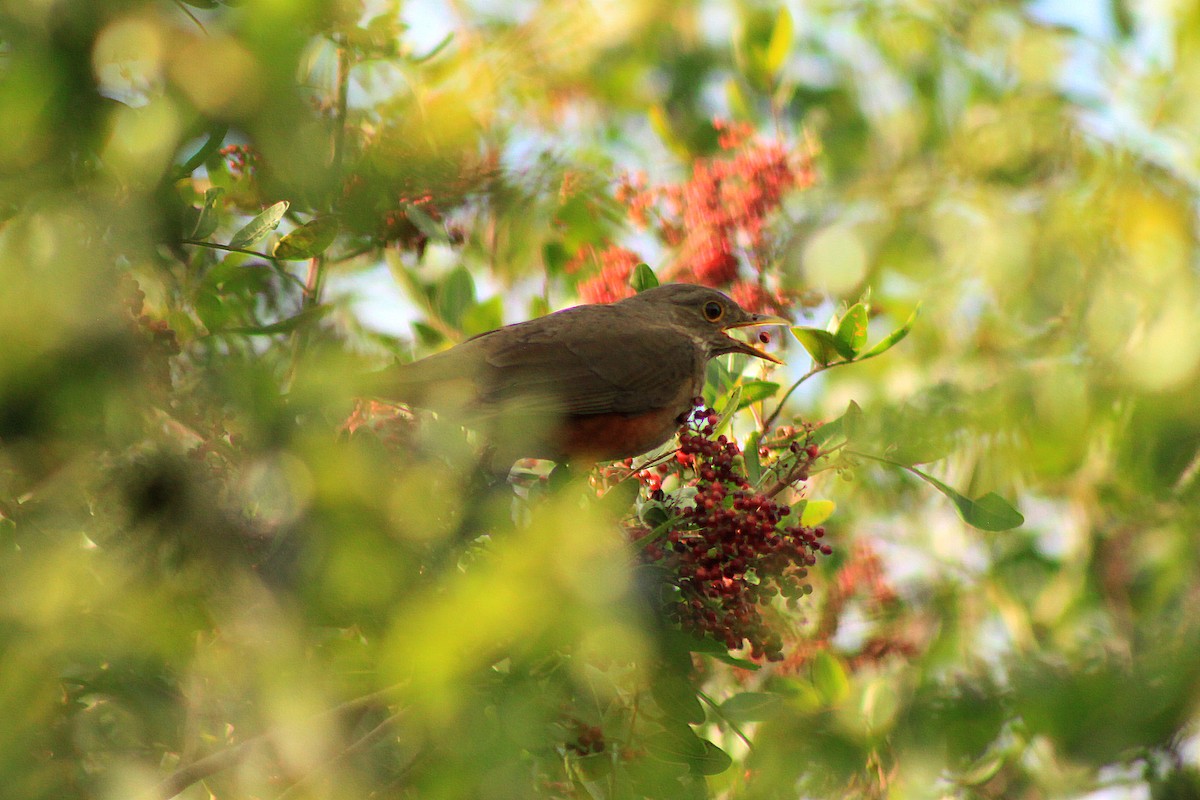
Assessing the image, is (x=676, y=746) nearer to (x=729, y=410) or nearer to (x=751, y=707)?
(x=751, y=707)

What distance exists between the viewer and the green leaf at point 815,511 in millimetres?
3072

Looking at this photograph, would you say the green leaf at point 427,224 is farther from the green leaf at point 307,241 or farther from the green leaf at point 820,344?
the green leaf at point 820,344

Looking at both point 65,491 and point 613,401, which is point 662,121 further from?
point 65,491

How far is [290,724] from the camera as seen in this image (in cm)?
125

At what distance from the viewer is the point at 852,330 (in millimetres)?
2750

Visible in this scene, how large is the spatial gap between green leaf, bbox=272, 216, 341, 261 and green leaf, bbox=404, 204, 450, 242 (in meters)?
0.63

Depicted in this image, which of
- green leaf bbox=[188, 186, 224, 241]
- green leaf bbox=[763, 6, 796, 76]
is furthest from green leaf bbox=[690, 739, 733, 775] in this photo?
green leaf bbox=[763, 6, 796, 76]

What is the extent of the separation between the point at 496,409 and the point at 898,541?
305 centimetres

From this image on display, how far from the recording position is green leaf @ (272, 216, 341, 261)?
66.0 inches

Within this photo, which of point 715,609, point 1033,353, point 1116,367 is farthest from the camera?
point 1033,353

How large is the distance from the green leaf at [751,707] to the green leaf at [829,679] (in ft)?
3.14

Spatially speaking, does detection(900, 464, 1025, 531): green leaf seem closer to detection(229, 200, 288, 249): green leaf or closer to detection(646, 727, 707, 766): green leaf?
detection(646, 727, 707, 766): green leaf

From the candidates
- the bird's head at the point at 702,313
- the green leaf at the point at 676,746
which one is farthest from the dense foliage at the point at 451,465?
the bird's head at the point at 702,313

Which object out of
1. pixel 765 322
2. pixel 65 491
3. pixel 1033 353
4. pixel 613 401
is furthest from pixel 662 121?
pixel 65 491
